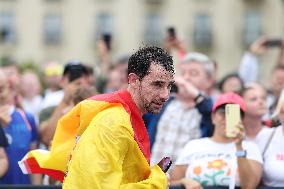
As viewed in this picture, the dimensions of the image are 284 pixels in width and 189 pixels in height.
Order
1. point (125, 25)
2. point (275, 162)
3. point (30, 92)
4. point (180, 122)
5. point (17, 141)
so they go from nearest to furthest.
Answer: point (275, 162) < point (17, 141) < point (180, 122) < point (30, 92) < point (125, 25)

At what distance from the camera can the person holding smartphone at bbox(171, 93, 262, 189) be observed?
21.6 ft

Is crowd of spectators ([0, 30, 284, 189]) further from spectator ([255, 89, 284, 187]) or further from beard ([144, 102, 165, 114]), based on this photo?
beard ([144, 102, 165, 114])

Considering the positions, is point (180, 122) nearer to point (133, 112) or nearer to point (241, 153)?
point (241, 153)

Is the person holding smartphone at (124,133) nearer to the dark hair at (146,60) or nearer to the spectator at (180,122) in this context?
the dark hair at (146,60)

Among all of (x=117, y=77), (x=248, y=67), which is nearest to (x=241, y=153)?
(x=248, y=67)

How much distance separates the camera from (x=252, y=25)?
4769 centimetres

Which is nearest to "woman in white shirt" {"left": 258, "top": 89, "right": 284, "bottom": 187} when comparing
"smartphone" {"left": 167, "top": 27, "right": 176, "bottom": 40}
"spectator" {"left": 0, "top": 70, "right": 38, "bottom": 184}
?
"spectator" {"left": 0, "top": 70, "right": 38, "bottom": 184}

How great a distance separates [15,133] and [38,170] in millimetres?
1775

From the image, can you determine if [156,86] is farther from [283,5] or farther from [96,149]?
[283,5]

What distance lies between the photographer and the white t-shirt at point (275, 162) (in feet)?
22.0

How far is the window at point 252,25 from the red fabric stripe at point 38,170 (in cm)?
4181

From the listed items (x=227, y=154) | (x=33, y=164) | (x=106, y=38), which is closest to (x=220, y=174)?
(x=227, y=154)

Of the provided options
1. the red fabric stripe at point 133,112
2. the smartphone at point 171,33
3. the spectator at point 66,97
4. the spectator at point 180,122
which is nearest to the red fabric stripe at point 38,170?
the red fabric stripe at point 133,112

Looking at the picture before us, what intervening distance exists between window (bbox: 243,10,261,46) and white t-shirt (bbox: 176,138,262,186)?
4057cm
